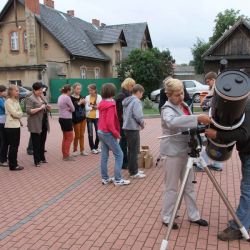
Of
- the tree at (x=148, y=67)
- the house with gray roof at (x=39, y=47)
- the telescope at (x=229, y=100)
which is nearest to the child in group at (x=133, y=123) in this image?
the telescope at (x=229, y=100)

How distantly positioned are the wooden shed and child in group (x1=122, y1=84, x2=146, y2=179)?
8.98 metres

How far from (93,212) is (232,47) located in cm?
1183

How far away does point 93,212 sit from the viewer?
17.5 feet

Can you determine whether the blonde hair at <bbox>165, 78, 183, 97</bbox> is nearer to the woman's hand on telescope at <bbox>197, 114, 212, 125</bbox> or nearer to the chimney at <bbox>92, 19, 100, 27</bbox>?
the woman's hand on telescope at <bbox>197, 114, 212, 125</bbox>

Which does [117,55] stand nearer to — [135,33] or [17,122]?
[135,33]

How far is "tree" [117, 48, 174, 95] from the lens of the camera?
29489 mm

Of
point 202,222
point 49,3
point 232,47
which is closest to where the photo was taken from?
point 202,222

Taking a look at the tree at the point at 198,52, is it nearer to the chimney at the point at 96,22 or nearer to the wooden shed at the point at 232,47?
the chimney at the point at 96,22

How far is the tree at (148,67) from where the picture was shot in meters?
29.5

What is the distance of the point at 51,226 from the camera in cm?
488

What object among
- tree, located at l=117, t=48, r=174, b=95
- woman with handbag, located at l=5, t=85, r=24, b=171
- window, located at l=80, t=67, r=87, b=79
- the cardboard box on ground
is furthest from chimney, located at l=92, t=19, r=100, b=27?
the cardboard box on ground

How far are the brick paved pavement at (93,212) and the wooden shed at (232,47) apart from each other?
8134 millimetres

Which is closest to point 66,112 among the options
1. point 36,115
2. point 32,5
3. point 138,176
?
point 36,115

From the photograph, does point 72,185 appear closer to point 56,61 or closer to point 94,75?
point 56,61
